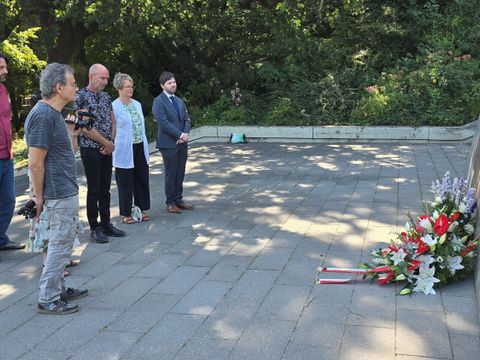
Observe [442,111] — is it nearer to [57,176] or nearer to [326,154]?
[326,154]

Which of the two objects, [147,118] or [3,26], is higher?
[3,26]

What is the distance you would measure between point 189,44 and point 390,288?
46.8 ft

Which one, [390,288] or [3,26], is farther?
[3,26]

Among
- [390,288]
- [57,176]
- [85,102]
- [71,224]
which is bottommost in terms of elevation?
[390,288]

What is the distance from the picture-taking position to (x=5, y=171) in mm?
5332

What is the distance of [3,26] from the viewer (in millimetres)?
15047

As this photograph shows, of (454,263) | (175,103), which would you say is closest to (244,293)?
(454,263)

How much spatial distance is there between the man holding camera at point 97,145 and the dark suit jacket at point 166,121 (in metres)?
0.97

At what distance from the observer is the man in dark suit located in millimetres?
6500

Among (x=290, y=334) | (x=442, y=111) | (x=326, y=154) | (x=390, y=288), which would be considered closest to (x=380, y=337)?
(x=290, y=334)

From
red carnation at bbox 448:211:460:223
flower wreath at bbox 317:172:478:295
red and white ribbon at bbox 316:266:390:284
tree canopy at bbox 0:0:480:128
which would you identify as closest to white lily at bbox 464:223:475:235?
flower wreath at bbox 317:172:478:295

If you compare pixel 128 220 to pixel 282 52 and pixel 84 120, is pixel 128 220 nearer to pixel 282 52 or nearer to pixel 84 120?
pixel 84 120

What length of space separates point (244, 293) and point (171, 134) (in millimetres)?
2922

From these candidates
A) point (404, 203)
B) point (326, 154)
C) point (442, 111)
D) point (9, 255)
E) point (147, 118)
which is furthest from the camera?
point (147, 118)
